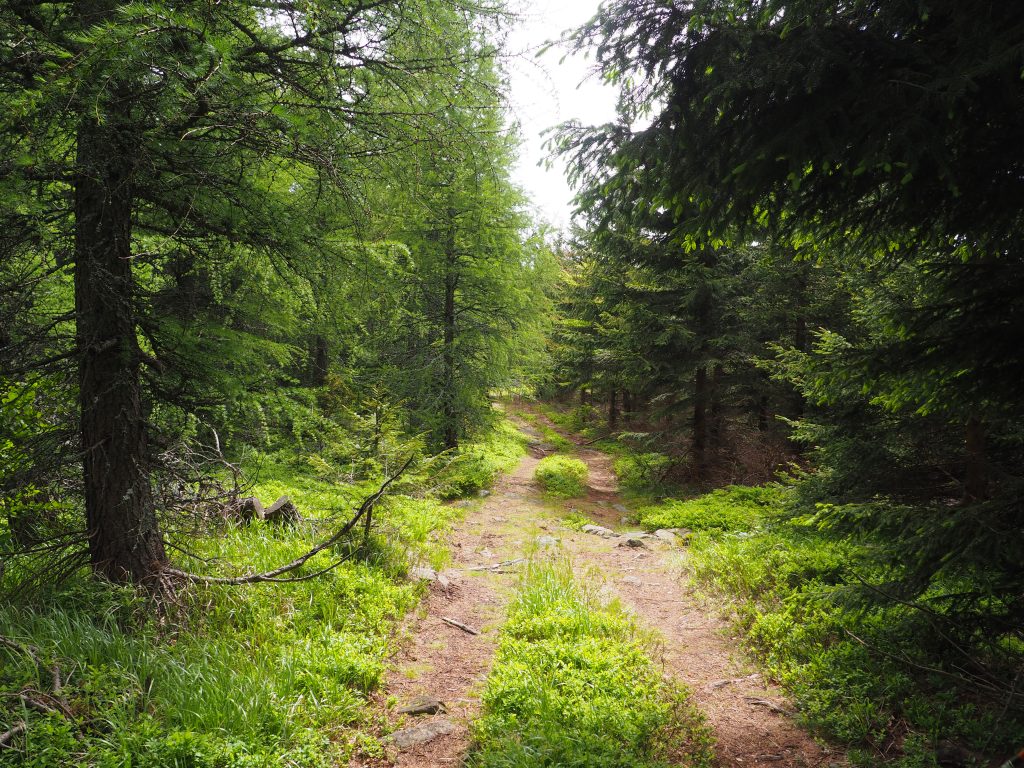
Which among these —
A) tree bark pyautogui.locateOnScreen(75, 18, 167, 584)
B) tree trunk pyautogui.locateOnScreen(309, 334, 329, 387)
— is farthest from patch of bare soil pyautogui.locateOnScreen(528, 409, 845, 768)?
tree trunk pyautogui.locateOnScreen(309, 334, 329, 387)

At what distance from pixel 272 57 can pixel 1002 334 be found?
5.79 meters

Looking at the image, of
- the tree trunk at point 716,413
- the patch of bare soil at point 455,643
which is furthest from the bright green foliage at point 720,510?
the patch of bare soil at point 455,643

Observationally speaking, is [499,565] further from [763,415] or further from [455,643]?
[763,415]

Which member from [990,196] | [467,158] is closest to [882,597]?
[990,196]

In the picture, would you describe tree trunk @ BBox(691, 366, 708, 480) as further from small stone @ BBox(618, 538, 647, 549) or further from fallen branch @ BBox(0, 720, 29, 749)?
fallen branch @ BBox(0, 720, 29, 749)

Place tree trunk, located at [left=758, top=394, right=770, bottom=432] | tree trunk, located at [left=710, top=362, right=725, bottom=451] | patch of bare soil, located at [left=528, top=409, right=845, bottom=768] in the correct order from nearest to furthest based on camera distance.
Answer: patch of bare soil, located at [left=528, top=409, right=845, bottom=768] → tree trunk, located at [left=710, top=362, right=725, bottom=451] → tree trunk, located at [left=758, top=394, right=770, bottom=432]

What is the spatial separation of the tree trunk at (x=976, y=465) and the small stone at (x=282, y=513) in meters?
8.40

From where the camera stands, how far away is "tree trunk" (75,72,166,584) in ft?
13.2

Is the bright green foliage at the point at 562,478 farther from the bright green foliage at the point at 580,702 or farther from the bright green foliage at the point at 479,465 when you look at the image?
the bright green foliage at the point at 580,702

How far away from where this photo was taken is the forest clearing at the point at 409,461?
118 inches

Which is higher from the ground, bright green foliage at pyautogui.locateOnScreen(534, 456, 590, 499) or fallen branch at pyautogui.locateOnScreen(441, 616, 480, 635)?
bright green foliage at pyautogui.locateOnScreen(534, 456, 590, 499)

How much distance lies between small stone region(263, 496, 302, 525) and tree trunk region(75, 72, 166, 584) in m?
2.52

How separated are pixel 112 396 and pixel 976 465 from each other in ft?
27.8

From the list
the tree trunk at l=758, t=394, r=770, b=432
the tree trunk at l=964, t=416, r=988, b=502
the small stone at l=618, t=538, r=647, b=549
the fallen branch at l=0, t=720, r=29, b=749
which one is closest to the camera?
the fallen branch at l=0, t=720, r=29, b=749
